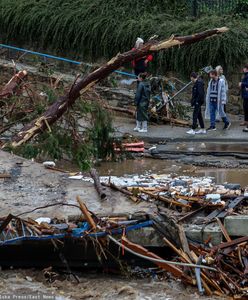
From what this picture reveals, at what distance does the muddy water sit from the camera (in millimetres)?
14027

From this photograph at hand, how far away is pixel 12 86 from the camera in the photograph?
1442 cm

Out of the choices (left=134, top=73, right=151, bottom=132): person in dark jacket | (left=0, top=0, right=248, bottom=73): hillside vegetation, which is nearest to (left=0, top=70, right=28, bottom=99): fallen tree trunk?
(left=134, top=73, right=151, bottom=132): person in dark jacket

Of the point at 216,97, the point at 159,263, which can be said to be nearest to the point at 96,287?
the point at 159,263

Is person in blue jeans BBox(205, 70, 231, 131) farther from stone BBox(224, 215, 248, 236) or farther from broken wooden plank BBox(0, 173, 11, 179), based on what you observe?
stone BBox(224, 215, 248, 236)

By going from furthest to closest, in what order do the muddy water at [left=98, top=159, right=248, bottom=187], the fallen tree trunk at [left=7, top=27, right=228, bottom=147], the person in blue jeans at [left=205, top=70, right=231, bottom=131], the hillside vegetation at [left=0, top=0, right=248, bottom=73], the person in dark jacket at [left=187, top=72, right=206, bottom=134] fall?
the hillside vegetation at [left=0, top=0, right=248, bottom=73] < the person in blue jeans at [left=205, top=70, right=231, bottom=131] < the person in dark jacket at [left=187, top=72, right=206, bottom=134] < the muddy water at [left=98, top=159, right=248, bottom=187] < the fallen tree trunk at [left=7, top=27, right=228, bottom=147]

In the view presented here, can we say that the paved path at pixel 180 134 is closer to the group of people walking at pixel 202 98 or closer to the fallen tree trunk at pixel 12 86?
the group of people walking at pixel 202 98

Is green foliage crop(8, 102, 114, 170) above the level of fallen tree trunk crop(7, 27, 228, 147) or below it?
below

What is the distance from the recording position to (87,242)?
31.9 feet

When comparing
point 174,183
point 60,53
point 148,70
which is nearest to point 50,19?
point 60,53

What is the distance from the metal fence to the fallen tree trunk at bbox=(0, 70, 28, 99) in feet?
26.1

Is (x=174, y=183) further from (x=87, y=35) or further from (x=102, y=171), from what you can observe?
(x=87, y=35)

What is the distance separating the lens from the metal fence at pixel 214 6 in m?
21.2

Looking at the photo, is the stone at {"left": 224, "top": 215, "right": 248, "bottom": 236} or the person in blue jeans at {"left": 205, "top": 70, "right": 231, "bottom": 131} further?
the person in blue jeans at {"left": 205, "top": 70, "right": 231, "bottom": 131}

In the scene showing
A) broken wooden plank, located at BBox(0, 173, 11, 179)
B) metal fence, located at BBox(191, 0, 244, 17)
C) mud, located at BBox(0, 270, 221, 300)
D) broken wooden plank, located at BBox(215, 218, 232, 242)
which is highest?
metal fence, located at BBox(191, 0, 244, 17)
